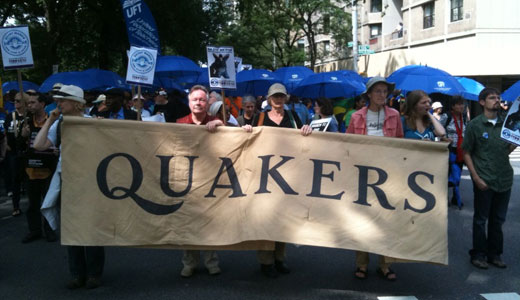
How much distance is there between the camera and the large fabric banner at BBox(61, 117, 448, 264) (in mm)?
4496

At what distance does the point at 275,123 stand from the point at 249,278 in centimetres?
157

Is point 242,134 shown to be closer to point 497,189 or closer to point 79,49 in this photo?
point 497,189

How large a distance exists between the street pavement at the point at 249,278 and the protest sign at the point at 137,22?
283cm

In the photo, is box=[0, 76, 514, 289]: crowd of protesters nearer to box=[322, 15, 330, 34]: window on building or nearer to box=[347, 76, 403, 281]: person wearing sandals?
box=[347, 76, 403, 281]: person wearing sandals

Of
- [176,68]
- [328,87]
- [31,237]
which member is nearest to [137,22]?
[31,237]

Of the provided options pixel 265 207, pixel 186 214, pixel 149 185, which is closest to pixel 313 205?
pixel 265 207

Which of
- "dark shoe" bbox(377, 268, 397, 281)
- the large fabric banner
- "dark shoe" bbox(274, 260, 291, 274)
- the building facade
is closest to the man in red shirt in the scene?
the large fabric banner

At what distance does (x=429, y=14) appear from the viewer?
34.1m

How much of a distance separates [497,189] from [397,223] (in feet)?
4.88

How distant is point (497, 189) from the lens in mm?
5273

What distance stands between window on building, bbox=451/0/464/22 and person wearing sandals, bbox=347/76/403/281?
28.2 metres

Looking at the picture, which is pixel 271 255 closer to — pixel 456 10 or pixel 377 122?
pixel 377 122

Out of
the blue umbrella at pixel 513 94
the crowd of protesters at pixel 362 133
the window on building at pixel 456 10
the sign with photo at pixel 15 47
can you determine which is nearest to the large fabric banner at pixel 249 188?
the crowd of protesters at pixel 362 133

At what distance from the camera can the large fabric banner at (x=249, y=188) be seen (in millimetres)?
4496
